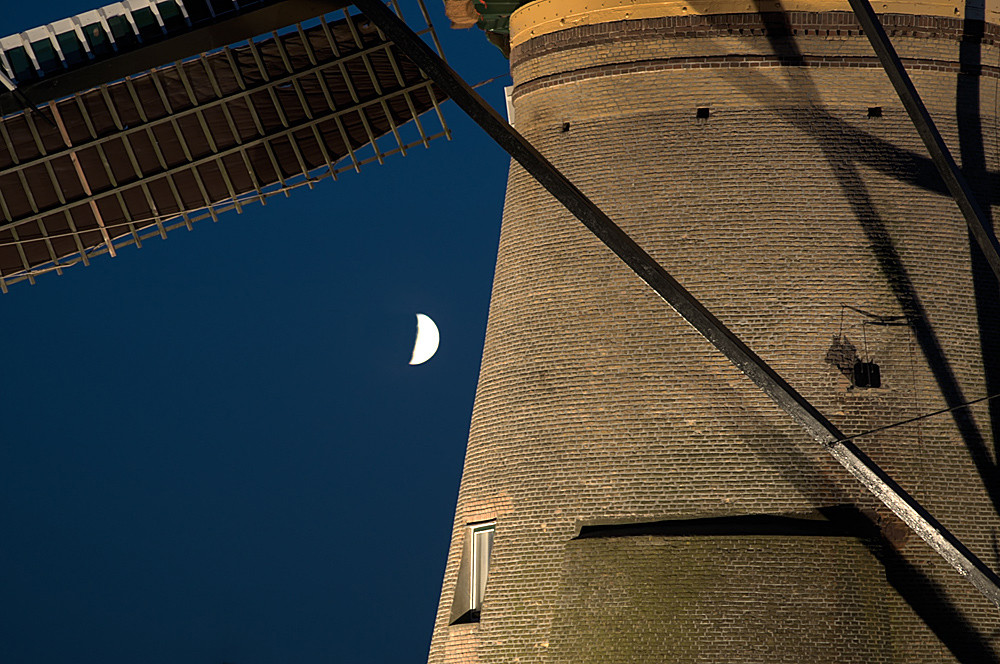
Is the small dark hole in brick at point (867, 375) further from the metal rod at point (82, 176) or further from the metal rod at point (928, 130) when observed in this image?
the metal rod at point (82, 176)

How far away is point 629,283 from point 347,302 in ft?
187

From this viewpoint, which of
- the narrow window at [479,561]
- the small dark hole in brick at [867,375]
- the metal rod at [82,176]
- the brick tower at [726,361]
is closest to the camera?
the brick tower at [726,361]

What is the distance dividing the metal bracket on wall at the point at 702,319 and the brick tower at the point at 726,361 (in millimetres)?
1043

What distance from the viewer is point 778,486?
13.5m

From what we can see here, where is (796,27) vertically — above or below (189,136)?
below

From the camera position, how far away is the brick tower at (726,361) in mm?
13047

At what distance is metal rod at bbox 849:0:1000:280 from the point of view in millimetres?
12477

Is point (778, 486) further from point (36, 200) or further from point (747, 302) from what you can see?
point (36, 200)

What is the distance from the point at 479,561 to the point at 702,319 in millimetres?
4060

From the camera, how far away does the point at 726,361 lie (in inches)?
551

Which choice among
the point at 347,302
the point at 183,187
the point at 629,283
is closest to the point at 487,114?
the point at 629,283

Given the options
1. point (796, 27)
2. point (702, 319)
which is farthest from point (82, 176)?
point (796, 27)

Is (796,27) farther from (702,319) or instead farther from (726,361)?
(702,319)

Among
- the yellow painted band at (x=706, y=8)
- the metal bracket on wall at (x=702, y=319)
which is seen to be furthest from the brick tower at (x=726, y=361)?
the metal bracket on wall at (x=702, y=319)
